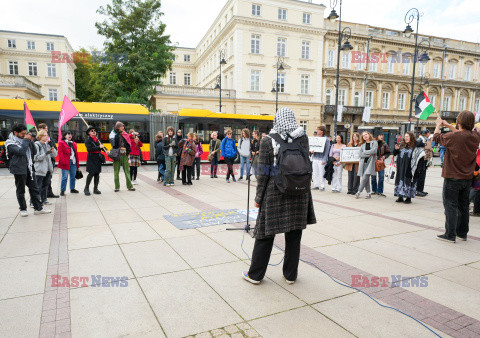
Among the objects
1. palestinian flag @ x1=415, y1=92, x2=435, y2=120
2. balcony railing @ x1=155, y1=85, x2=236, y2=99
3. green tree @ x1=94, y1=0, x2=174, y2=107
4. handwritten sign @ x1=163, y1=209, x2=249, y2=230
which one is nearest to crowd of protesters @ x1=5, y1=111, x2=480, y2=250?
palestinian flag @ x1=415, y1=92, x2=435, y2=120

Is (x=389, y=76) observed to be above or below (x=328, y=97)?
above

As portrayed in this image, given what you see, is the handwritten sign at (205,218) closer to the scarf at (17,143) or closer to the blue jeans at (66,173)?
the scarf at (17,143)

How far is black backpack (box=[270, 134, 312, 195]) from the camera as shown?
3.00 metres

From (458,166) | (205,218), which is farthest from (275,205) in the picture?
(458,166)

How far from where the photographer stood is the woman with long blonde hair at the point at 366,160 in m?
8.50

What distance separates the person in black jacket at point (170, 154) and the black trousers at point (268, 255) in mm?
7352

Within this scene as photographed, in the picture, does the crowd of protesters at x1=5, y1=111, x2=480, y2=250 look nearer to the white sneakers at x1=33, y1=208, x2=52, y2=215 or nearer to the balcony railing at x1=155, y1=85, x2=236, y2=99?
the white sneakers at x1=33, y1=208, x2=52, y2=215

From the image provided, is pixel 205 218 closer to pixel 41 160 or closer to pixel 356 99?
pixel 41 160

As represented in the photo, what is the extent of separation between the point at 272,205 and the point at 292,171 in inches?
17.9

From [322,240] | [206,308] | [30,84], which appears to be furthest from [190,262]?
[30,84]

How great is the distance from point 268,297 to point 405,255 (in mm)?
2343

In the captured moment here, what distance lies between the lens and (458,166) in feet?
15.8

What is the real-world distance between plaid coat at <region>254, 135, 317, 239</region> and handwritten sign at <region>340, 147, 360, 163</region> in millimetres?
6418

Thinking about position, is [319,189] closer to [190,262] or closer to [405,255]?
[405,255]
